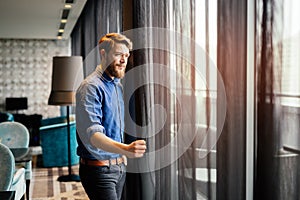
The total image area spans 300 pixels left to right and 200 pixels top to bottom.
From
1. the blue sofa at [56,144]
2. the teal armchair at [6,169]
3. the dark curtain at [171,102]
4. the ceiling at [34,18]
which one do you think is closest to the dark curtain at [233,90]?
the dark curtain at [171,102]

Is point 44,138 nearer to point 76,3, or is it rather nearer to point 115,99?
point 76,3

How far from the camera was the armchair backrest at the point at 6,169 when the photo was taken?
2664 mm

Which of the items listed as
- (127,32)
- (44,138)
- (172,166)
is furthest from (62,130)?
(172,166)

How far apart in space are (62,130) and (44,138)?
31 cm

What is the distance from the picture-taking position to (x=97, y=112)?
186 cm

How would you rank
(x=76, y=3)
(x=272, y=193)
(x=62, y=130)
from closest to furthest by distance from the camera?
1. (x=272, y=193)
2. (x=76, y=3)
3. (x=62, y=130)

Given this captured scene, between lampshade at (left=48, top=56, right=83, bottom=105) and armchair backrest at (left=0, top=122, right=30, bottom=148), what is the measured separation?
860 millimetres

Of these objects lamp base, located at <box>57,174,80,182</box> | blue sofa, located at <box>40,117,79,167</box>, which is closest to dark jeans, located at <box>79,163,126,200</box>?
lamp base, located at <box>57,174,80,182</box>

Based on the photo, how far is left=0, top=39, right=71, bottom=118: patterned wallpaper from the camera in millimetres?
9625

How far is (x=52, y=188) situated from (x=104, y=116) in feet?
11.1

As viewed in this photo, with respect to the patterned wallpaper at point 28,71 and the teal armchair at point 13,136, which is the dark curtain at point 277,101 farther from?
the patterned wallpaper at point 28,71

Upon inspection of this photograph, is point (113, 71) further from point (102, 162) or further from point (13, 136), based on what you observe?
point (13, 136)

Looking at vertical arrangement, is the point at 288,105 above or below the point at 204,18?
below

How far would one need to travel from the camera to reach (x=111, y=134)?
1937mm
